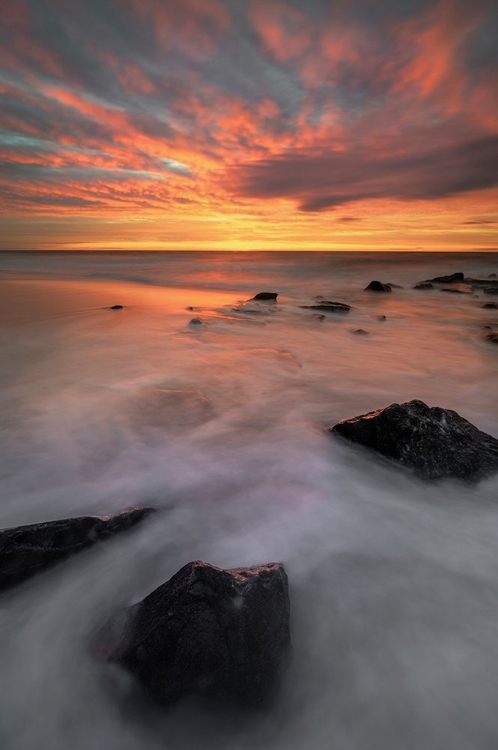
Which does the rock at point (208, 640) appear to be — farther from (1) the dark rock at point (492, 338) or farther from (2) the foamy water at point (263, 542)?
(1) the dark rock at point (492, 338)

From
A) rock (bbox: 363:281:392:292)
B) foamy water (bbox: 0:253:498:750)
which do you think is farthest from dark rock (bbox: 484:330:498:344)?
rock (bbox: 363:281:392:292)

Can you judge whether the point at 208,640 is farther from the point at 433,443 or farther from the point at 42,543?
the point at 433,443

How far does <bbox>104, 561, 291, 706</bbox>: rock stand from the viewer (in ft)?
5.76

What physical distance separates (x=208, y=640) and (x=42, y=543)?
50.6 inches

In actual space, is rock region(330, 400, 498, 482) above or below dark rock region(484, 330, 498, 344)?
above

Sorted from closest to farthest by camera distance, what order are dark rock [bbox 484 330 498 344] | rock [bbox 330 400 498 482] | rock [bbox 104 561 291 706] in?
rock [bbox 104 561 291 706]
rock [bbox 330 400 498 482]
dark rock [bbox 484 330 498 344]

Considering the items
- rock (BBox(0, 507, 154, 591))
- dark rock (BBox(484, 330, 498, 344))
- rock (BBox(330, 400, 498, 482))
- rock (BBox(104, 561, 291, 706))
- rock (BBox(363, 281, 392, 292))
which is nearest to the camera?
rock (BBox(104, 561, 291, 706))

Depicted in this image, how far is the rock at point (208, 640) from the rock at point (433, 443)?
2092mm

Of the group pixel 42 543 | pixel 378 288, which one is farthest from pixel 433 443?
pixel 378 288

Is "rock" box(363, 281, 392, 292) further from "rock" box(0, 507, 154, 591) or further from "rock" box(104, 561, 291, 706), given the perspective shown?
"rock" box(104, 561, 291, 706)

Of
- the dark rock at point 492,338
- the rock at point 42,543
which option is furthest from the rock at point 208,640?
the dark rock at point 492,338

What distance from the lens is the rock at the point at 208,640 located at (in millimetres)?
1755

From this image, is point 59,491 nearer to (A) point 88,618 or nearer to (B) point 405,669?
(A) point 88,618

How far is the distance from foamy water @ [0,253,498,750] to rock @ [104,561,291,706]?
0.11 meters
